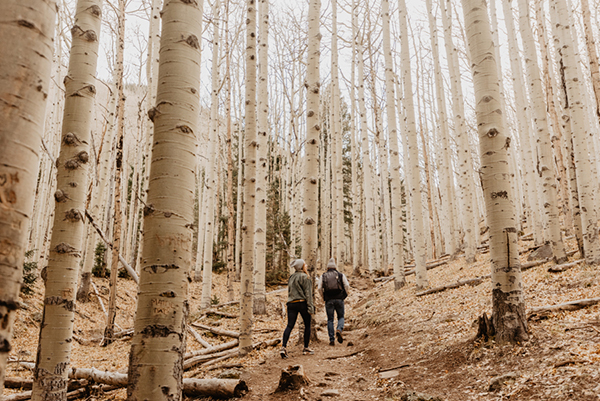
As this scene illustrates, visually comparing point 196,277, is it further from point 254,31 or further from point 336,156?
point 254,31

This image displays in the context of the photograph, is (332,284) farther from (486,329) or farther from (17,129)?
(17,129)

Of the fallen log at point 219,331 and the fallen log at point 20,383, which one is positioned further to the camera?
the fallen log at point 219,331

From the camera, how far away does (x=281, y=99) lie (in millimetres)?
23188

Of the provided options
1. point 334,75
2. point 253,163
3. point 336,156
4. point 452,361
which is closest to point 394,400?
point 452,361

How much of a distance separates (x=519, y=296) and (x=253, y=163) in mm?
4402

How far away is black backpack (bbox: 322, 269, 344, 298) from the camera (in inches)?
292

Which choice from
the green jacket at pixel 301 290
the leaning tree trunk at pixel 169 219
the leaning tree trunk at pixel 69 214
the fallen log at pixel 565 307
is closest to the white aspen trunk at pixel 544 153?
the fallen log at pixel 565 307

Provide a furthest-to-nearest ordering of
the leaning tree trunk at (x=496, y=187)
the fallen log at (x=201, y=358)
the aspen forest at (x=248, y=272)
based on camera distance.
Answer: the fallen log at (x=201, y=358), the leaning tree trunk at (x=496, y=187), the aspen forest at (x=248, y=272)

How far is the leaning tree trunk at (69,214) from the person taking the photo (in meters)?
2.91

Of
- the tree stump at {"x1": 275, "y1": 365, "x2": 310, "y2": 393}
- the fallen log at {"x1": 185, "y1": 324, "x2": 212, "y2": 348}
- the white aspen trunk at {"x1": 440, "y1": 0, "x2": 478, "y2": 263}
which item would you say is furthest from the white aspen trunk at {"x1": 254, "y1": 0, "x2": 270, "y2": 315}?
the white aspen trunk at {"x1": 440, "y1": 0, "x2": 478, "y2": 263}

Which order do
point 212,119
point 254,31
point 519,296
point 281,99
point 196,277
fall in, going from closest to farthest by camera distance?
1. point 519,296
2. point 254,31
3. point 212,119
4. point 196,277
5. point 281,99

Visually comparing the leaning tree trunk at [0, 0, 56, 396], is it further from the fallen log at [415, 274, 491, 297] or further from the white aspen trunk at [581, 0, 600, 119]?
the fallen log at [415, 274, 491, 297]

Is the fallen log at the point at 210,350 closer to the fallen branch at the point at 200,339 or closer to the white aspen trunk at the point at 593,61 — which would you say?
the fallen branch at the point at 200,339

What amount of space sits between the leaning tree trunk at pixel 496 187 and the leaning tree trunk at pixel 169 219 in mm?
3654
